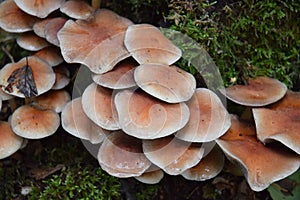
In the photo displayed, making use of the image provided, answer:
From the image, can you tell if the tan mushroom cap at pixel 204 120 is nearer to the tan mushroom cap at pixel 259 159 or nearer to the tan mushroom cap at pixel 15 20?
the tan mushroom cap at pixel 259 159

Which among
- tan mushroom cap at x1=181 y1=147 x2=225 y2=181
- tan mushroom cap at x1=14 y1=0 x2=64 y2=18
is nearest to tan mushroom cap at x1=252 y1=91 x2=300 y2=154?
tan mushroom cap at x1=181 y1=147 x2=225 y2=181

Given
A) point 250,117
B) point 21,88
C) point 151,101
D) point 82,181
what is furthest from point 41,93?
point 250,117

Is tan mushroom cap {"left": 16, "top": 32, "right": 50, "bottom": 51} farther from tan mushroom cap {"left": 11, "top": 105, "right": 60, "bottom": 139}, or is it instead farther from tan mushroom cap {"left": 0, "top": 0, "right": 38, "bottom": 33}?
tan mushroom cap {"left": 11, "top": 105, "right": 60, "bottom": 139}

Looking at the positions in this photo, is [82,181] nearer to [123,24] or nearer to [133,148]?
[133,148]

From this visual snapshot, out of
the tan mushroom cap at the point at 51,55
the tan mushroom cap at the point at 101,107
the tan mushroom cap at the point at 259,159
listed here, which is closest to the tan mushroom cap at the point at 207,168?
the tan mushroom cap at the point at 259,159

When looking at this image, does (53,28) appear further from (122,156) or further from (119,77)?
(122,156)
